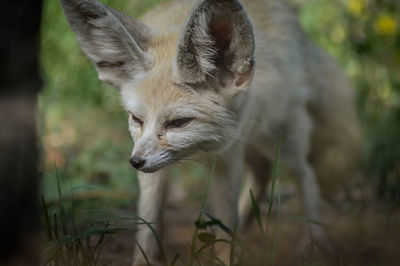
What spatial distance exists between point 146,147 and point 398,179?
2.69m

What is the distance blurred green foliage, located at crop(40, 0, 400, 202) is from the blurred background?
1 centimetres

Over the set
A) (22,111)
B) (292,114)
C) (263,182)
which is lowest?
(263,182)

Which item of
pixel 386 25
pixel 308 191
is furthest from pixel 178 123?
pixel 386 25

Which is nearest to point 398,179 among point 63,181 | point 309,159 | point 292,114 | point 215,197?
point 309,159

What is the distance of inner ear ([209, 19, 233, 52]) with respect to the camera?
241cm

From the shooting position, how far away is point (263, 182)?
14.7 ft

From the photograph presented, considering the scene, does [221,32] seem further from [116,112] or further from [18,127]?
[116,112]

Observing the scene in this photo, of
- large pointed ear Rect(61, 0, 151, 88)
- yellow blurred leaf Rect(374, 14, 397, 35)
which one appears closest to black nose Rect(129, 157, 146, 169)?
large pointed ear Rect(61, 0, 151, 88)

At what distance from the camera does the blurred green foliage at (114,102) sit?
14.9 feet

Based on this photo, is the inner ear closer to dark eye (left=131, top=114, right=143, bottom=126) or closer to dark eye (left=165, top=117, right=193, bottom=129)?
dark eye (left=165, top=117, right=193, bottom=129)

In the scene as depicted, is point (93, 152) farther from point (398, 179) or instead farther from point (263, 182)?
point (398, 179)

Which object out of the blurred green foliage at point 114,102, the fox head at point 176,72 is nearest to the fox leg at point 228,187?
the fox head at point 176,72

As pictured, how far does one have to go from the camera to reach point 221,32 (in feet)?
8.10

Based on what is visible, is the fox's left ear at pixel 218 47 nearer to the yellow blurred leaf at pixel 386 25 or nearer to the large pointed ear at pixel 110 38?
the large pointed ear at pixel 110 38
